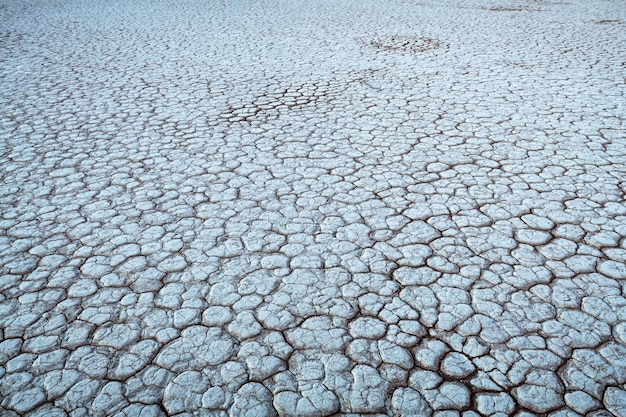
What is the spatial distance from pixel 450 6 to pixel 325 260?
23.7 feet

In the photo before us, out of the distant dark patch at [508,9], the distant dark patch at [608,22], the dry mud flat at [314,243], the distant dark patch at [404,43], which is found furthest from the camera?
the distant dark patch at [508,9]

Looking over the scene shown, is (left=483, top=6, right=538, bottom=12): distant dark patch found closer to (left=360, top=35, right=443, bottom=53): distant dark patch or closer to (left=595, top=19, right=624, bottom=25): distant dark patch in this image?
(left=595, top=19, right=624, bottom=25): distant dark patch

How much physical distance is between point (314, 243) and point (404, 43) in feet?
13.4

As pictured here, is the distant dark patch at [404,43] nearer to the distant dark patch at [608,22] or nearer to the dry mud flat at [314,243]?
the dry mud flat at [314,243]

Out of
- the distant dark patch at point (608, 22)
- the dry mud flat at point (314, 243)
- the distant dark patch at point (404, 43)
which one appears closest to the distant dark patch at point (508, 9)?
the distant dark patch at point (608, 22)

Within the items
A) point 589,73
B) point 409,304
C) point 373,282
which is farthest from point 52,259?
point 589,73

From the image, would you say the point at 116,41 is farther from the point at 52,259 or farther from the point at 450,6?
the point at 450,6

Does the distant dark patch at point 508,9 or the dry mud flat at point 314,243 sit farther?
the distant dark patch at point 508,9

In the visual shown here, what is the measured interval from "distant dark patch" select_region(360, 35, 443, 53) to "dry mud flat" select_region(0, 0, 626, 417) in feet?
3.14

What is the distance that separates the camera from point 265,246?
186cm

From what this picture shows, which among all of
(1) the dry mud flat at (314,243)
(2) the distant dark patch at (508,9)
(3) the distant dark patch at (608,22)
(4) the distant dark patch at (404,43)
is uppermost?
(1) the dry mud flat at (314,243)

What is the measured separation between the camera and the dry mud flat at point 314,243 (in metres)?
1.28

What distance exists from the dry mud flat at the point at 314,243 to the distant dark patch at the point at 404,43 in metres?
0.96

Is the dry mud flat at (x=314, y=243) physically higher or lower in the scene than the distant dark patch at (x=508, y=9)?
higher
